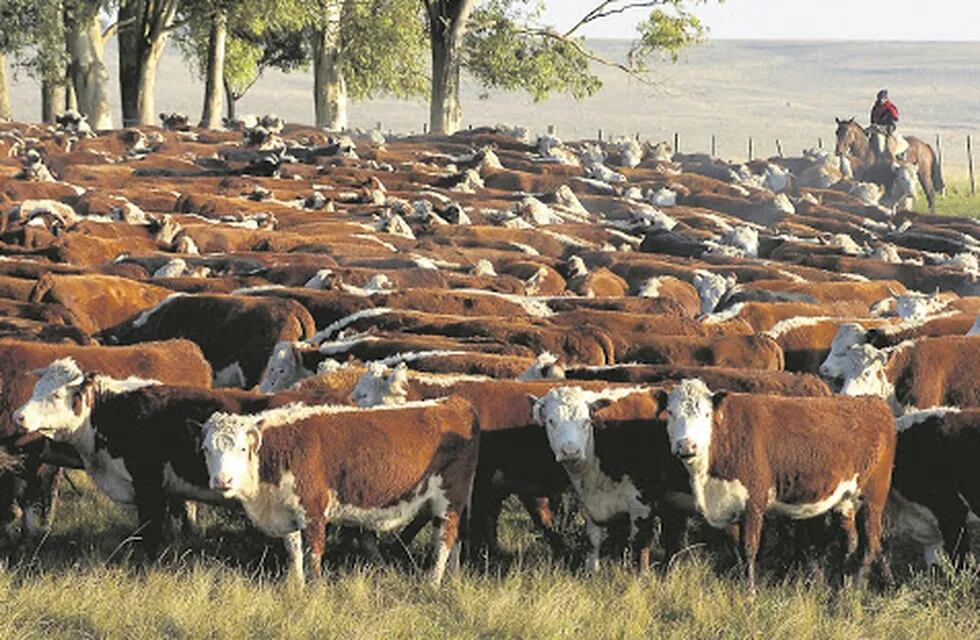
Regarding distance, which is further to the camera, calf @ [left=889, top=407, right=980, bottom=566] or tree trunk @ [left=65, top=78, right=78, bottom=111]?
tree trunk @ [left=65, top=78, right=78, bottom=111]

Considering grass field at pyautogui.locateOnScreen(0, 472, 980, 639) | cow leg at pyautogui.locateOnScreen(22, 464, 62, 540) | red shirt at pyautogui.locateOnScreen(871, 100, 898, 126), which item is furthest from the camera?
red shirt at pyautogui.locateOnScreen(871, 100, 898, 126)

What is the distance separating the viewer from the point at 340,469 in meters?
8.65

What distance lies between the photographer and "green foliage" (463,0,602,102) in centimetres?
4209

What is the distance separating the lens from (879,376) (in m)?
11.1

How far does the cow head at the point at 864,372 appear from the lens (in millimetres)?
10953

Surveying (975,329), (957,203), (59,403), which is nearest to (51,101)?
(957,203)

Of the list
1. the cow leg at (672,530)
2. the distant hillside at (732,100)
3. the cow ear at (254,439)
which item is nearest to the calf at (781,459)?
the cow leg at (672,530)

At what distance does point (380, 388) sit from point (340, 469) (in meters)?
0.99

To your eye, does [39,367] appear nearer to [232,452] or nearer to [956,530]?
[232,452]

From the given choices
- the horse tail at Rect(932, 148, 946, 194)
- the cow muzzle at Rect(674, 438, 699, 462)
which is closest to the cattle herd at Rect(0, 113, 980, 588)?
the cow muzzle at Rect(674, 438, 699, 462)

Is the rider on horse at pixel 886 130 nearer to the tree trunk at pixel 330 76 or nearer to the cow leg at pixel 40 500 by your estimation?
the tree trunk at pixel 330 76

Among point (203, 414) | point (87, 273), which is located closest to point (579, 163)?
point (87, 273)

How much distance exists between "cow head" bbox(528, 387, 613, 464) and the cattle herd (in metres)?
0.01

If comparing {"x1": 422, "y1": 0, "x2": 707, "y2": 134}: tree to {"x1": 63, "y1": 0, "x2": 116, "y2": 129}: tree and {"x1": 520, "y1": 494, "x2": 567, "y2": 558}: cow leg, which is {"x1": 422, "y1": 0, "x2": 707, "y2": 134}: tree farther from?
{"x1": 520, "y1": 494, "x2": 567, "y2": 558}: cow leg
